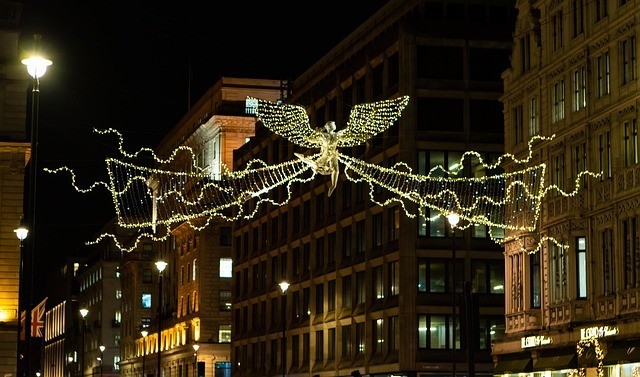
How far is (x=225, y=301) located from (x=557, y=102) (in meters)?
72.1

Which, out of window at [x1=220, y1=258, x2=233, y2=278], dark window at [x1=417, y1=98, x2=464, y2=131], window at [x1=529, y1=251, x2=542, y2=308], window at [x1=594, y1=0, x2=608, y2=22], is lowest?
window at [x1=529, y1=251, x2=542, y2=308]

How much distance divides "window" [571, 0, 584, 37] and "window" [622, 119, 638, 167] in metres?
5.86

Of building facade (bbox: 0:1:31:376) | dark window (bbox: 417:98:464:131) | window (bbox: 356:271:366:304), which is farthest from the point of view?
window (bbox: 356:271:366:304)

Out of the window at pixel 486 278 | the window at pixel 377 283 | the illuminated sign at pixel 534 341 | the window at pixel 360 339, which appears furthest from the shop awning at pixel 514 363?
the window at pixel 360 339

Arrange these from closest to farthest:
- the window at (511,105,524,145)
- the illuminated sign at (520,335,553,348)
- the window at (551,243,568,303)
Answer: the window at (551,243,568,303) → the illuminated sign at (520,335,553,348) → the window at (511,105,524,145)

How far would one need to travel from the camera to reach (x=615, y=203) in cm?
5053

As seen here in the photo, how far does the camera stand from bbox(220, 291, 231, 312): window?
124438 millimetres

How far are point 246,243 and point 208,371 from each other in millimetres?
17410

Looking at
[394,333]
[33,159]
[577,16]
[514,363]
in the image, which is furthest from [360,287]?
[33,159]

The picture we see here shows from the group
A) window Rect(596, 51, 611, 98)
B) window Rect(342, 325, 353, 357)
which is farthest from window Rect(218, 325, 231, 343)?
window Rect(596, 51, 611, 98)

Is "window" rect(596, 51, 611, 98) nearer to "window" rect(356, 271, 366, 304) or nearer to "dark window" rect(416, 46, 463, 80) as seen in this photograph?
"dark window" rect(416, 46, 463, 80)

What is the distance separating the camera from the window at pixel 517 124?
198ft

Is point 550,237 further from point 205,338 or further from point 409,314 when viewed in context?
point 205,338

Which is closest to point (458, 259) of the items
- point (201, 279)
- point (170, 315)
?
point (201, 279)
